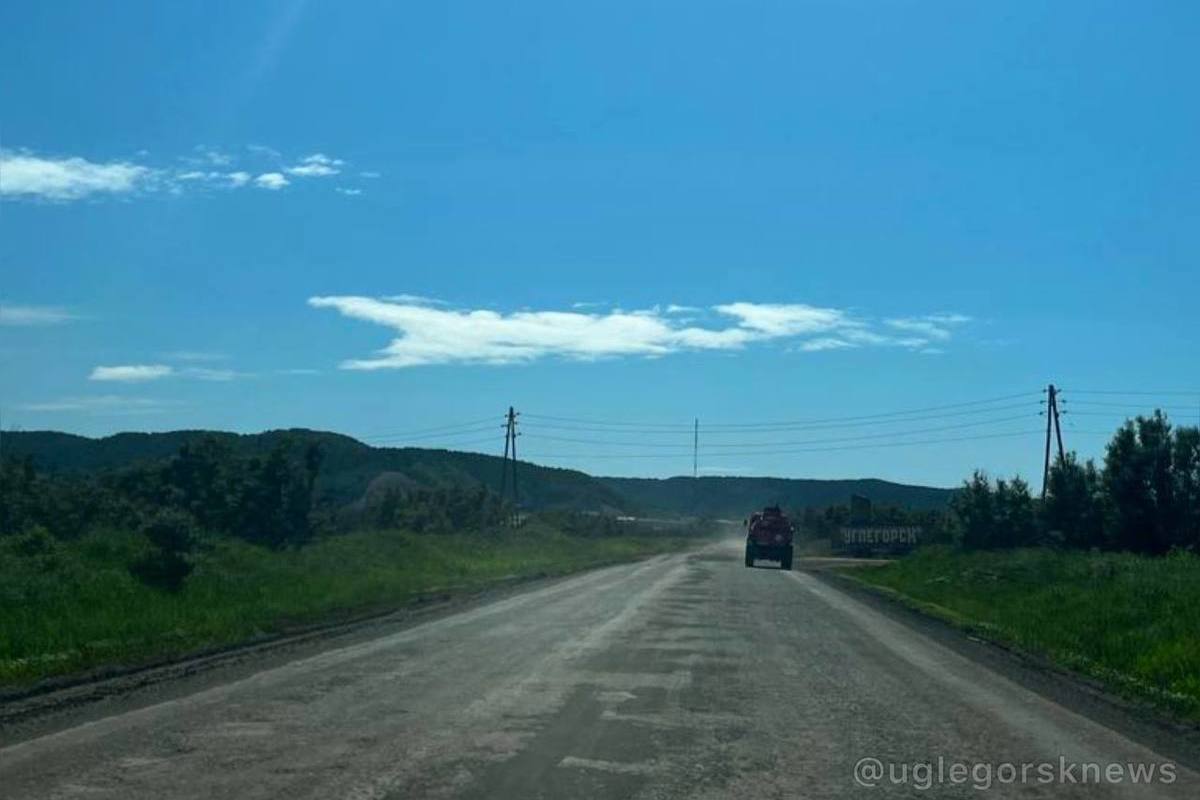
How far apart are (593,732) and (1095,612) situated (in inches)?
647

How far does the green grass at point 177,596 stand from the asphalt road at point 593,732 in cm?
315

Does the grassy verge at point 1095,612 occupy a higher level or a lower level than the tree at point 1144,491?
lower

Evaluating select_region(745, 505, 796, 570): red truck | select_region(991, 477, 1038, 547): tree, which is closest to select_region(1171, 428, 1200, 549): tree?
select_region(991, 477, 1038, 547): tree

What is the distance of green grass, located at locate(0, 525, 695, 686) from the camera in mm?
19734

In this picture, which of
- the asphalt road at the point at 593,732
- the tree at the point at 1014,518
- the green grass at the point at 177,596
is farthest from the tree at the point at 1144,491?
the asphalt road at the point at 593,732

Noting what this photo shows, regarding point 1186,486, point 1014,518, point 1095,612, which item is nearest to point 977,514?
point 1014,518

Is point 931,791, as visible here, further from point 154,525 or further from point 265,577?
point 265,577

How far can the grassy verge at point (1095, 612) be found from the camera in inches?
714

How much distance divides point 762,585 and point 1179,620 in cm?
2086

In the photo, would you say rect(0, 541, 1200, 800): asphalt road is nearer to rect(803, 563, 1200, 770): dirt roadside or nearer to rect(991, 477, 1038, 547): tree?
rect(803, 563, 1200, 770): dirt roadside

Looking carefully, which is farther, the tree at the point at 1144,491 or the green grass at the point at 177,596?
the tree at the point at 1144,491

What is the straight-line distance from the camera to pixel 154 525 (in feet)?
99.6

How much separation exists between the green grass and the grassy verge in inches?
497

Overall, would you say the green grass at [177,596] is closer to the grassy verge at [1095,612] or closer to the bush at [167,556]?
the bush at [167,556]
